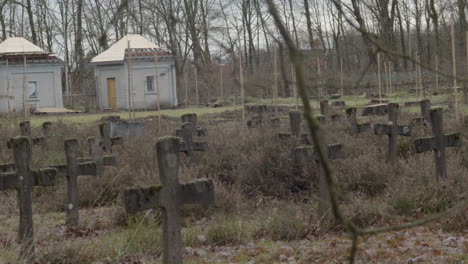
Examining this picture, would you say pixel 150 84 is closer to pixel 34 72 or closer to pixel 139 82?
pixel 139 82

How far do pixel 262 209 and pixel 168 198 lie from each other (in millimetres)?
6515

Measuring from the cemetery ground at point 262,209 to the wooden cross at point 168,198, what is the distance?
4.98 ft

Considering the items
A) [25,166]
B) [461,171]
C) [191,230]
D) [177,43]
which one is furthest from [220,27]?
[461,171]

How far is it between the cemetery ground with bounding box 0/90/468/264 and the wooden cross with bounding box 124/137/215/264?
1.52 metres

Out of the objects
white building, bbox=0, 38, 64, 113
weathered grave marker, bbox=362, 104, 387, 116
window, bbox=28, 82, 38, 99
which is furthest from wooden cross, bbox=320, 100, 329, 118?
window, bbox=28, 82, 38, 99

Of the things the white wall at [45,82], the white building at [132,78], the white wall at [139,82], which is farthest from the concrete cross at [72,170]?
the white wall at [45,82]

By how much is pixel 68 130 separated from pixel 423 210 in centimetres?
1464

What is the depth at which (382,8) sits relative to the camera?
4230mm

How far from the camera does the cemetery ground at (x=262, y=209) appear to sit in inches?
337

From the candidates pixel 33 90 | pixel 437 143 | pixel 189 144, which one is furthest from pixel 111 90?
pixel 437 143

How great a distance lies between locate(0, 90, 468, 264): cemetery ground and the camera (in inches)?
337

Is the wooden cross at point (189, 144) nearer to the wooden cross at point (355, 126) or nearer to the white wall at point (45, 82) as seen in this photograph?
the wooden cross at point (355, 126)

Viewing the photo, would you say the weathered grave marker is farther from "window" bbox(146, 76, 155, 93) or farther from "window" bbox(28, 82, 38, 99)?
"window" bbox(28, 82, 38, 99)

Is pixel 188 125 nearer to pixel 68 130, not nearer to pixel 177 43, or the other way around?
pixel 68 130
